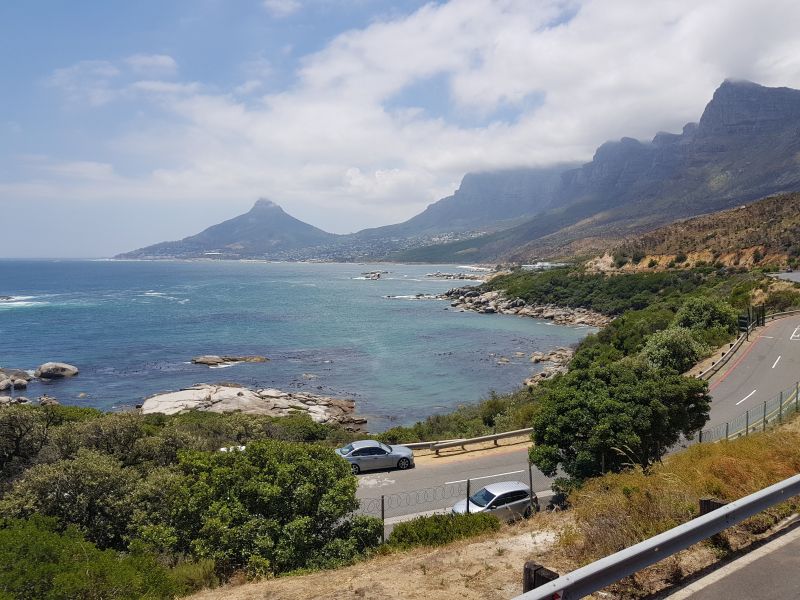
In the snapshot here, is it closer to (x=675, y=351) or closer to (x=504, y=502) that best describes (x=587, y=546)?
(x=504, y=502)

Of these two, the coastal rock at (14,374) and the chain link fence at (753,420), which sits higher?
the chain link fence at (753,420)

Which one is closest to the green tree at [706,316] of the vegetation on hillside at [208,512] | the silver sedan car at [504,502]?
the silver sedan car at [504,502]

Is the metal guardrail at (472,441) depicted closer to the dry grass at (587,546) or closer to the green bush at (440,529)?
the green bush at (440,529)

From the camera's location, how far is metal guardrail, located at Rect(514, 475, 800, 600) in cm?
412

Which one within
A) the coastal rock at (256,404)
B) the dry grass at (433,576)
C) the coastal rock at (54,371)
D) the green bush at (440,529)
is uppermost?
the dry grass at (433,576)

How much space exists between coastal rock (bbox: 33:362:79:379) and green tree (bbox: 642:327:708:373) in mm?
46949

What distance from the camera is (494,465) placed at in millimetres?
19156

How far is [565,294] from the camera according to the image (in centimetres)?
8894

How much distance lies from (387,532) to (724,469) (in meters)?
7.59

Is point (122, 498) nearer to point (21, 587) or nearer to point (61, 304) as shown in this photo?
point (21, 587)

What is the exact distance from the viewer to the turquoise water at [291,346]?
4278cm

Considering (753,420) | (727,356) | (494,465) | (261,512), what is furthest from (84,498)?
(727,356)

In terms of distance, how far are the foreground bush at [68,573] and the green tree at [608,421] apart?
9594 mm

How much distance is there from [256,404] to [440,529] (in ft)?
94.8
